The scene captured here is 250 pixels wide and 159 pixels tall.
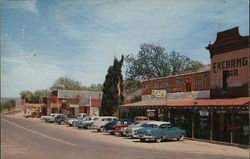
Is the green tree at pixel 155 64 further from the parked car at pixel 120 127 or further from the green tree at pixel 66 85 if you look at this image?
the green tree at pixel 66 85

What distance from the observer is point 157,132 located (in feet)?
74.1

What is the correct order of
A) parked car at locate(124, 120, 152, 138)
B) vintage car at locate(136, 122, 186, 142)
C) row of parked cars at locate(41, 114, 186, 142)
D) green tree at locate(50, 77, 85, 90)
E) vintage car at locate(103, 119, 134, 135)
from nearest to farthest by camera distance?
1. vintage car at locate(136, 122, 186, 142)
2. row of parked cars at locate(41, 114, 186, 142)
3. parked car at locate(124, 120, 152, 138)
4. vintage car at locate(103, 119, 134, 135)
5. green tree at locate(50, 77, 85, 90)

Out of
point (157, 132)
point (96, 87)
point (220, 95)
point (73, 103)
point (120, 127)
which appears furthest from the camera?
point (96, 87)

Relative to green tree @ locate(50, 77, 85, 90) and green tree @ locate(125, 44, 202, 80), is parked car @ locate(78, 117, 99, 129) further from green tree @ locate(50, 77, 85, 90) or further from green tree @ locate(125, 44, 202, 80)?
green tree @ locate(50, 77, 85, 90)

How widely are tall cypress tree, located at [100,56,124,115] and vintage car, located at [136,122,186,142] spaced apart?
2375 centimetres

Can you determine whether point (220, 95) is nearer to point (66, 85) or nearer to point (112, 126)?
point (112, 126)

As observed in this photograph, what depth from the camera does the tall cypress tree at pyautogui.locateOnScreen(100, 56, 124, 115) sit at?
47500mm

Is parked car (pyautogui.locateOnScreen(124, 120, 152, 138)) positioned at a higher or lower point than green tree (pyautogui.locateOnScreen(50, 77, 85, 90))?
lower

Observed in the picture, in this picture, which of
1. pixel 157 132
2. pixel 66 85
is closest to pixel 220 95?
pixel 157 132

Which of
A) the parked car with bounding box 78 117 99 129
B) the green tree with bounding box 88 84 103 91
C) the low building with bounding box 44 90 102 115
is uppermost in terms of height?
the green tree with bounding box 88 84 103 91

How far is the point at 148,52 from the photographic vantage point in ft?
179

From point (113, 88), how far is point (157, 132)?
1000 inches

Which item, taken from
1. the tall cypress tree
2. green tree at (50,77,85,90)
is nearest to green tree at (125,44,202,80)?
the tall cypress tree

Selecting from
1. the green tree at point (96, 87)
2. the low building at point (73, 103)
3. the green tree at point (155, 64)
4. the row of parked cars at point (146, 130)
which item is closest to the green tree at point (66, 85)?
the green tree at point (96, 87)
